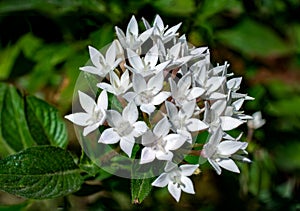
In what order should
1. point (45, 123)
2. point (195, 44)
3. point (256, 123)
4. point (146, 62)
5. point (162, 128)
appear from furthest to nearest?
point (195, 44), point (256, 123), point (45, 123), point (146, 62), point (162, 128)

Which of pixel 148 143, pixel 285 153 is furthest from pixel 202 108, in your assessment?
pixel 285 153

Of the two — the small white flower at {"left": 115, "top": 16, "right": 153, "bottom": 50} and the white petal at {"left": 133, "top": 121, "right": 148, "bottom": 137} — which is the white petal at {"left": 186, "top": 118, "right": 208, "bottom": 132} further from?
the small white flower at {"left": 115, "top": 16, "right": 153, "bottom": 50}

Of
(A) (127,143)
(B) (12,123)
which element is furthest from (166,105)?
(B) (12,123)

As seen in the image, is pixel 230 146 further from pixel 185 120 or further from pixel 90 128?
pixel 90 128

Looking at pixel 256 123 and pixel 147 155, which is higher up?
pixel 147 155

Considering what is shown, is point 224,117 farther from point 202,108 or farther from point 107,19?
point 107,19

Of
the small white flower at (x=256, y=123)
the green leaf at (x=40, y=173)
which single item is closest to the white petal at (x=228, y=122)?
the green leaf at (x=40, y=173)

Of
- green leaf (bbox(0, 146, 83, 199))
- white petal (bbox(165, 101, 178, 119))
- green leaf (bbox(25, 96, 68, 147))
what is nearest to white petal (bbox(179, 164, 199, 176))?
white petal (bbox(165, 101, 178, 119))
